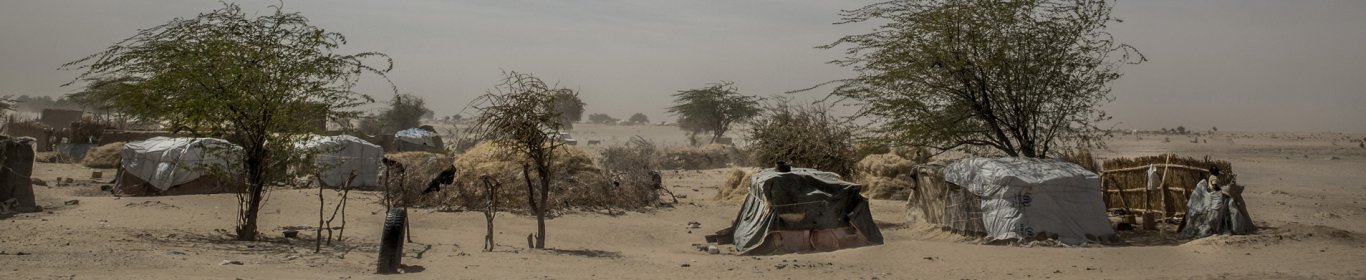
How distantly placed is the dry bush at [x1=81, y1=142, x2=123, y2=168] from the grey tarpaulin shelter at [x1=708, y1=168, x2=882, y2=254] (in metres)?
22.3

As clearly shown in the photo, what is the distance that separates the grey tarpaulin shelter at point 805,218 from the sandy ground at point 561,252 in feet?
1.64

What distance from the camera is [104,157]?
28.8 meters

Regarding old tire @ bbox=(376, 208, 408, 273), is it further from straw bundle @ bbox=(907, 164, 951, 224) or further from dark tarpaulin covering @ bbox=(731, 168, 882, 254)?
straw bundle @ bbox=(907, 164, 951, 224)

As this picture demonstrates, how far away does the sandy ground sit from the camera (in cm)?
1127

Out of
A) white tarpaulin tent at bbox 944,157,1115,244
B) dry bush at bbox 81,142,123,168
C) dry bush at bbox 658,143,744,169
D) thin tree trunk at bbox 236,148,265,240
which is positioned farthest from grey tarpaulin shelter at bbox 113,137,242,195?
dry bush at bbox 658,143,744,169

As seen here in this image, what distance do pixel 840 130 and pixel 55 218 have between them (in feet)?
47.0

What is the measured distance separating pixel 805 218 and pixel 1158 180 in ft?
22.3

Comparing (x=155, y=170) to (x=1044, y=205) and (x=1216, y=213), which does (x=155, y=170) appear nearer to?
(x=1044, y=205)

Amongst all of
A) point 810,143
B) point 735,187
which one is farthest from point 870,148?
point 735,187

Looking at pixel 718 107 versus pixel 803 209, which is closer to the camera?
pixel 803 209

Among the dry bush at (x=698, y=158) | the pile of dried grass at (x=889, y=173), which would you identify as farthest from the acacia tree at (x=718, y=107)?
the pile of dried grass at (x=889, y=173)

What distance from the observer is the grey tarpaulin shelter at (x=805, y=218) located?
14344mm

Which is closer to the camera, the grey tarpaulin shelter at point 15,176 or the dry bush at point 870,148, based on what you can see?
the grey tarpaulin shelter at point 15,176

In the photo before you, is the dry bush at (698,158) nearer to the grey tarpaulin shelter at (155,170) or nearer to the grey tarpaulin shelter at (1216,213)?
the grey tarpaulin shelter at (155,170)
